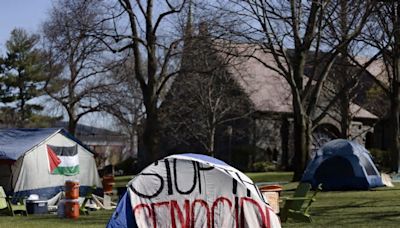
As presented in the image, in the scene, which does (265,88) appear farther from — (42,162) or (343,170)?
(42,162)

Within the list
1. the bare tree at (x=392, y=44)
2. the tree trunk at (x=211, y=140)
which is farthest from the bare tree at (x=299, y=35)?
the tree trunk at (x=211, y=140)

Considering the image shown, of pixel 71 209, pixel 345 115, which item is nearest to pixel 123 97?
pixel 345 115

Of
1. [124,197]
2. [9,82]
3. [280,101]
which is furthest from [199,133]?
[124,197]

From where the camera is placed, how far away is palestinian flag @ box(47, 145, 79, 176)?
79.7 ft

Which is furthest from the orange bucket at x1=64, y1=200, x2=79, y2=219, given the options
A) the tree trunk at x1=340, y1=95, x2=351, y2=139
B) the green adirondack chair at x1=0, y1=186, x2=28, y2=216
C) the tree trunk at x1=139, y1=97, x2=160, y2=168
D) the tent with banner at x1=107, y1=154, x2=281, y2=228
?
the tree trunk at x1=340, y1=95, x2=351, y2=139

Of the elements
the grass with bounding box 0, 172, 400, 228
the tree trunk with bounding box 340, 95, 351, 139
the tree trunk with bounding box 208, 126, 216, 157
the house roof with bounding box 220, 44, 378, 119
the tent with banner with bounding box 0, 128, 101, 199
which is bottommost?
the grass with bounding box 0, 172, 400, 228

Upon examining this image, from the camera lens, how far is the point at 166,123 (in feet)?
166

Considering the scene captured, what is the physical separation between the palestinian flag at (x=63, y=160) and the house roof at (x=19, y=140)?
1.67ft

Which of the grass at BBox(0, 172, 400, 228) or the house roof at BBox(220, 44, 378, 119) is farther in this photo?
the house roof at BBox(220, 44, 378, 119)

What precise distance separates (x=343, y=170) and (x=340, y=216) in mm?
9652

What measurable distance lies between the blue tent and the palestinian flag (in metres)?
8.38

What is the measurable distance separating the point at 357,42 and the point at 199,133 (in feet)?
68.9

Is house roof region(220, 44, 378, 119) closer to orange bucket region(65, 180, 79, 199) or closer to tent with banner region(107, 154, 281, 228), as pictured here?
orange bucket region(65, 180, 79, 199)

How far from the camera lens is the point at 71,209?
19219mm
